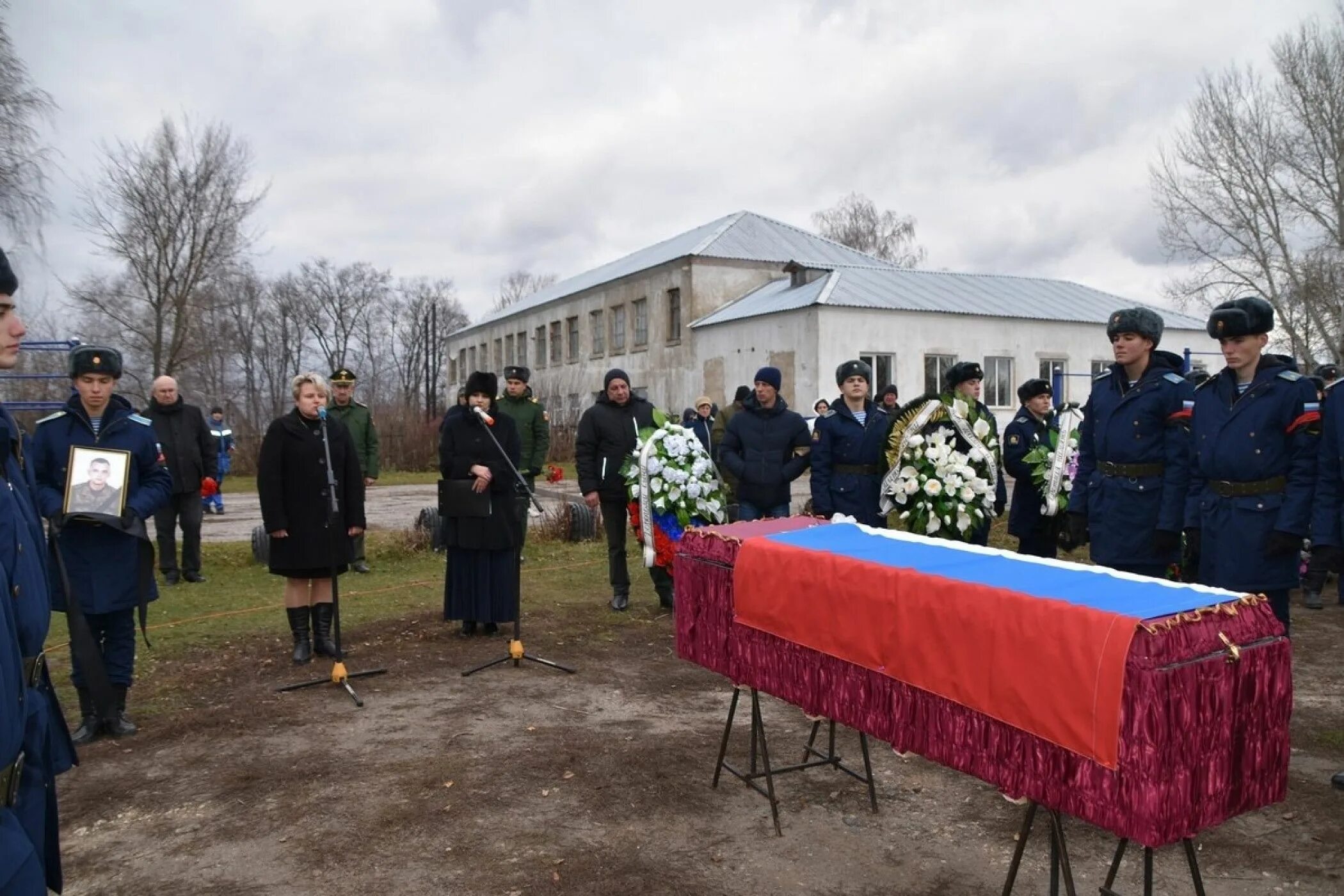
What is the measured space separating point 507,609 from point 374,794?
10.1ft

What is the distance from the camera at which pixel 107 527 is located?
207 inches

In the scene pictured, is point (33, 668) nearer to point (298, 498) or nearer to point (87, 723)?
point (87, 723)

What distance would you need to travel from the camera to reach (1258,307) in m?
4.45

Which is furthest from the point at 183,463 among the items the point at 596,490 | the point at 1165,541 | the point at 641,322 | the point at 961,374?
the point at 641,322

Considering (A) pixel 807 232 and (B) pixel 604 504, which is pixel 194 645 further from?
(A) pixel 807 232

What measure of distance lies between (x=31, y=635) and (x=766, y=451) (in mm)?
5921

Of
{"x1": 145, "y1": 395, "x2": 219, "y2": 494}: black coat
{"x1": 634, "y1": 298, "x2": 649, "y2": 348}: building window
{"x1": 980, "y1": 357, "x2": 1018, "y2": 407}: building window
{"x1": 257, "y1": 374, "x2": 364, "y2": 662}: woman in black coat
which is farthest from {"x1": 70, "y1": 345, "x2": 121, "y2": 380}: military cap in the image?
{"x1": 634, "y1": 298, "x2": 649, "y2": 348}: building window

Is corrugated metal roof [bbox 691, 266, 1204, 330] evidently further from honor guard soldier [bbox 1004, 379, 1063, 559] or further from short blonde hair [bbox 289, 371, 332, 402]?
short blonde hair [bbox 289, 371, 332, 402]

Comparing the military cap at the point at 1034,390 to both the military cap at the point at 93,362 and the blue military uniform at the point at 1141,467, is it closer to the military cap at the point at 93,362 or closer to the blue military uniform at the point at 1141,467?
the blue military uniform at the point at 1141,467

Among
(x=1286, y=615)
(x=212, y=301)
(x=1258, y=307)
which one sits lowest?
(x=1286, y=615)

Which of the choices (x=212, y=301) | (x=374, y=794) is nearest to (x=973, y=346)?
(x=212, y=301)

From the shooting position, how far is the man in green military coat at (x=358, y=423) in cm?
1027

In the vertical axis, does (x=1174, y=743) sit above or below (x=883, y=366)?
below

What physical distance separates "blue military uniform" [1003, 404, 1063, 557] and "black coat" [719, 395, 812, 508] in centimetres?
153
